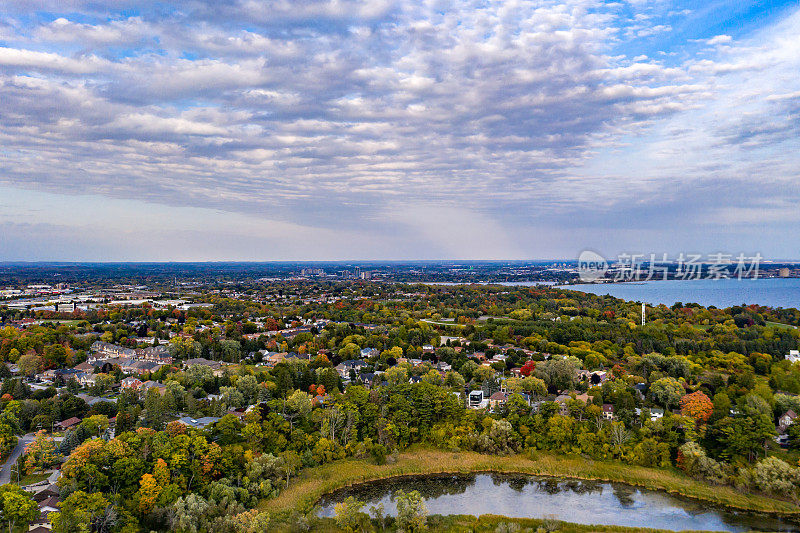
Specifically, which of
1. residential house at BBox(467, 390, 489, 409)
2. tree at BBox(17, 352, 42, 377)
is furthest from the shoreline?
tree at BBox(17, 352, 42, 377)

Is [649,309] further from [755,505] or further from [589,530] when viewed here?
[589,530]

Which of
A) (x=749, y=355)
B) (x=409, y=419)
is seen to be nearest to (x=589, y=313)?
(x=749, y=355)

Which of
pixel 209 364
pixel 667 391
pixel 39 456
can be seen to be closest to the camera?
pixel 39 456

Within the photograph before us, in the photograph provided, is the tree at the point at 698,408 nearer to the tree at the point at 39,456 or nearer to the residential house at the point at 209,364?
the residential house at the point at 209,364

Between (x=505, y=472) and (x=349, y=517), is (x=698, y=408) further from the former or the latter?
(x=349, y=517)

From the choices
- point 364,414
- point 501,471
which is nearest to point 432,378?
point 364,414
